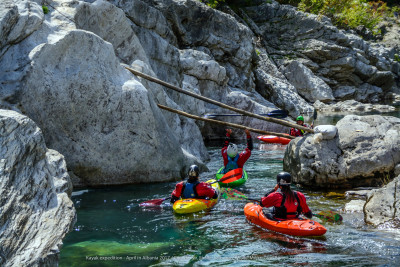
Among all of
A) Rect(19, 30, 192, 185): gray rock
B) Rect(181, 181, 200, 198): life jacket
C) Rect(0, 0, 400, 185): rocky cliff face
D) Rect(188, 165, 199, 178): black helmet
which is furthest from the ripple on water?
Rect(0, 0, 400, 185): rocky cliff face

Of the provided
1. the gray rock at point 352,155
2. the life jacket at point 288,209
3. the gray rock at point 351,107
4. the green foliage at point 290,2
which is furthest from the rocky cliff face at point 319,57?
the life jacket at point 288,209

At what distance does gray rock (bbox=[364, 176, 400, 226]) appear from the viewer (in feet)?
23.1

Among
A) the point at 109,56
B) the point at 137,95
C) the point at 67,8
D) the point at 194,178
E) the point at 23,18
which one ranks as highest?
the point at 67,8

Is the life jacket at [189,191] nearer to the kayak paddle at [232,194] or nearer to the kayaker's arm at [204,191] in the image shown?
the kayaker's arm at [204,191]

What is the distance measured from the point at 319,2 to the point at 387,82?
11.3m

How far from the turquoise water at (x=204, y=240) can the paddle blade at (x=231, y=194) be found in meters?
0.31

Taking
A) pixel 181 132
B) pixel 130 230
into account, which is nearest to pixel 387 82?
pixel 181 132

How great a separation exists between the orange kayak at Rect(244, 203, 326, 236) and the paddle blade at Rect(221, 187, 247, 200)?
2016 millimetres

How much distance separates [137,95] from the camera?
10.9 meters

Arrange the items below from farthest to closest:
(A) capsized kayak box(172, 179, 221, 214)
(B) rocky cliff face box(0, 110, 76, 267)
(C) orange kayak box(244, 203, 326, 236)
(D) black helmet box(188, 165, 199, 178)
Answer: (D) black helmet box(188, 165, 199, 178) < (A) capsized kayak box(172, 179, 221, 214) < (C) orange kayak box(244, 203, 326, 236) < (B) rocky cliff face box(0, 110, 76, 267)

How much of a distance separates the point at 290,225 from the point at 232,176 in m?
4.37

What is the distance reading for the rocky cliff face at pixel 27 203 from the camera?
3.95m

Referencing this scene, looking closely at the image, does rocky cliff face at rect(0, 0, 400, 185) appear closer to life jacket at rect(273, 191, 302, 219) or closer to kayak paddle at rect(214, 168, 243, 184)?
kayak paddle at rect(214, 168, 243, 184)

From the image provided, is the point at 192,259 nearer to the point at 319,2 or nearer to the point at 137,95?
the point at 137,95
